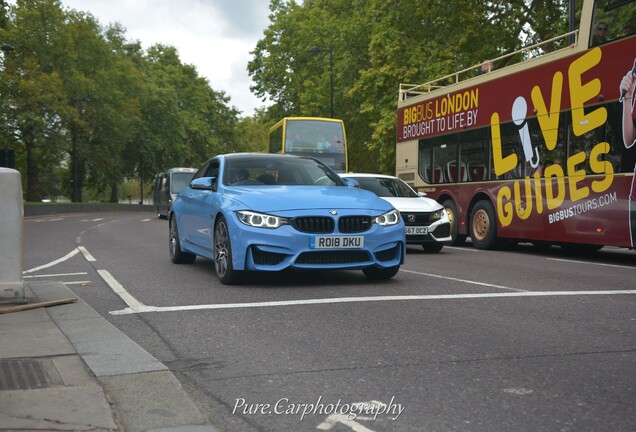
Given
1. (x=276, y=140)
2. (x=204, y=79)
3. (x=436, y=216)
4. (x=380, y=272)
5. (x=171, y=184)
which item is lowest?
(x=380, y=272)

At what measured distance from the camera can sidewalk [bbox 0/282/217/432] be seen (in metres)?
3.42

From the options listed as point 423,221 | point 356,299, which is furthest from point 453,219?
point 356,299

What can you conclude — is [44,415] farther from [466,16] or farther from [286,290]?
[466,16]

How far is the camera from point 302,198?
8359 millimetres

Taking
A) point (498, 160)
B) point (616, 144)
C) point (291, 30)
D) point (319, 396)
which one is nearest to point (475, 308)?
point (319, 396)

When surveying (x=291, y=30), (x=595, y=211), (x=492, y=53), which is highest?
(x=291, y=30)

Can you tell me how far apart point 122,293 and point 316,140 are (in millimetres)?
21668

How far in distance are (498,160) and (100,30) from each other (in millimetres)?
55348

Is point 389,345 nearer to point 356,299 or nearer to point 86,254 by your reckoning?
point 356,299

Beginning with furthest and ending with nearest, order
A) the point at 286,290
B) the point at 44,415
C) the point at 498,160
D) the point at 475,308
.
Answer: the point at 498,160 < the point at 286,290 < the point at 475,308 < the point at 44,415

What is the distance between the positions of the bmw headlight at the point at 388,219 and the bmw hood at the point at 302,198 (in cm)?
6

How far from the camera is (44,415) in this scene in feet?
11.4

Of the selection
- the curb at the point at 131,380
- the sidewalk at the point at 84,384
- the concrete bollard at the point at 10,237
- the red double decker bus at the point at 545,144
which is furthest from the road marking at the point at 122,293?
the red double decker bus at the point at 545,144

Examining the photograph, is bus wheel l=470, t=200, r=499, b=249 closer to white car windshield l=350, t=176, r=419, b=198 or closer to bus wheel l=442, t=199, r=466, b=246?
bus wheel l=442, t=199, r=466, b=246
